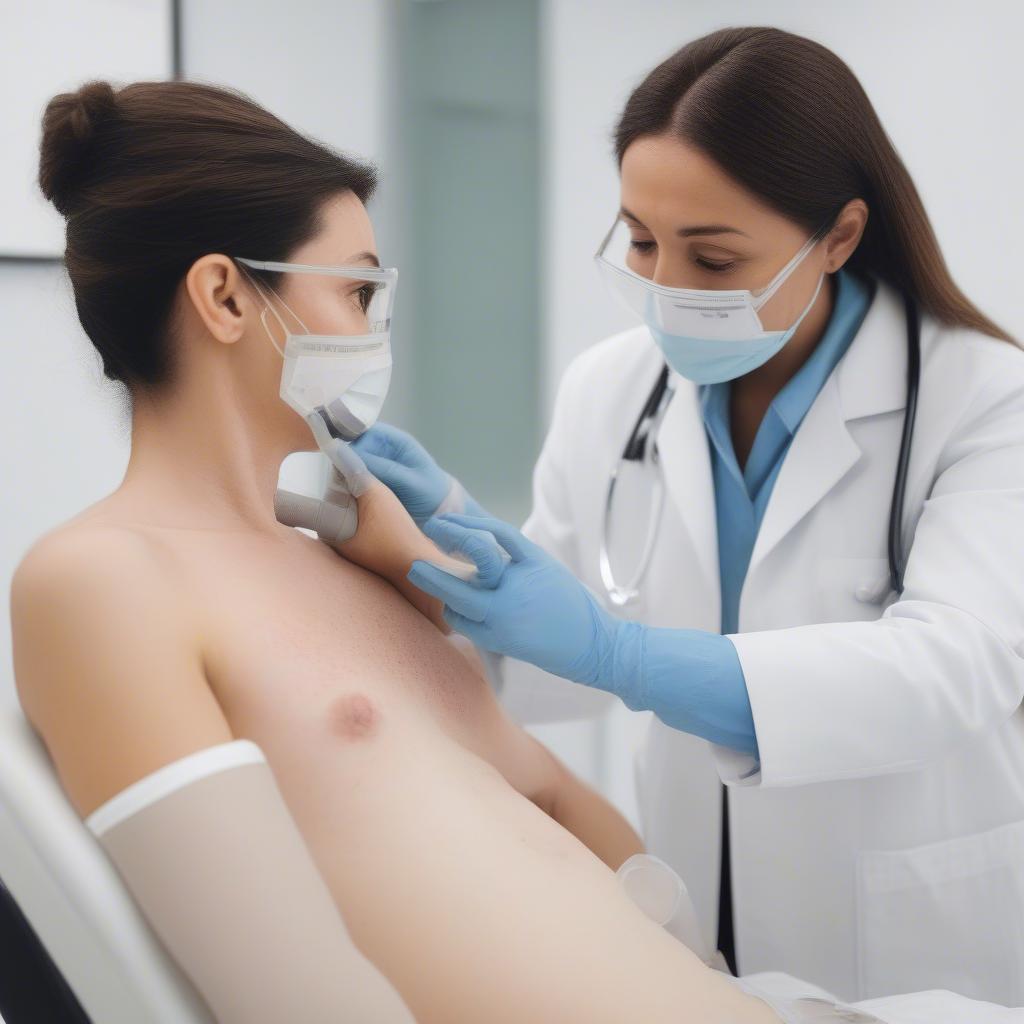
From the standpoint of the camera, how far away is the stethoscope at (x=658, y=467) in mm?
1329

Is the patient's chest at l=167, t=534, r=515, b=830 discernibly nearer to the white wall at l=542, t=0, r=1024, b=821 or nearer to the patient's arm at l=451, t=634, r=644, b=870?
the patient's arm at l=451, t=634, r=644, b=870

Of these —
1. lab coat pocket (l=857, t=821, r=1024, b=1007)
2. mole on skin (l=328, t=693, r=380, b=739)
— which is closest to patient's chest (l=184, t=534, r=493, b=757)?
mole on skin (l=328, t=693, r=380, b=739)

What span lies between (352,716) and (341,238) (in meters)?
0.43

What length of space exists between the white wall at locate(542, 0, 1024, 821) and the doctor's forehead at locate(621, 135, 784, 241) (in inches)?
23.6

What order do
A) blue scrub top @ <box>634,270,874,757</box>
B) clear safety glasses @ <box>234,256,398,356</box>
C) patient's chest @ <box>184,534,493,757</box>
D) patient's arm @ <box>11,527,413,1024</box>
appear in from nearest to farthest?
patient's arm @ <box>11,527,413,1024</box>, patient's chest @ <box>184,534,493,757</box>, clear safety glasses @ <box>234,256,398,356</box>, blue scrub top @ <box>634,270,874,757</box>

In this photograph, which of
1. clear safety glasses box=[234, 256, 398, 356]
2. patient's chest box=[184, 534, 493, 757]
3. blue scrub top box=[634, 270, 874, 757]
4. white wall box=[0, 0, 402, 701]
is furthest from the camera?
white wall box=[0, 0, 402, 701]

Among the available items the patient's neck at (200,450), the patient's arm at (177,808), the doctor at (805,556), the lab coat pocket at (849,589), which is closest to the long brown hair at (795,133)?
the doctor at (805,556)

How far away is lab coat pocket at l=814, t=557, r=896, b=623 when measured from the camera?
4.43 ft

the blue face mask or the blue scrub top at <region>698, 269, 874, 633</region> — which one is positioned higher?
the blue face mask

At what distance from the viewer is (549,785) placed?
4.11ft

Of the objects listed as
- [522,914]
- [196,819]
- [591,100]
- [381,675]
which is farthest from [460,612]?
[591,100]

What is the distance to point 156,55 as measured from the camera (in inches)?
80.2

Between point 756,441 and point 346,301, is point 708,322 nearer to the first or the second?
point 756,441

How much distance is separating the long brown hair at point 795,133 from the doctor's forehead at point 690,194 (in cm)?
1
